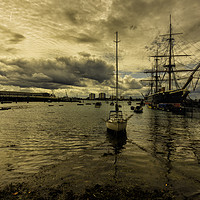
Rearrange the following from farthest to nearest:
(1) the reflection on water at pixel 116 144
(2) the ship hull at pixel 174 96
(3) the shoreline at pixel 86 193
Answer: (2) the ship hull at pixel 174 96, (1) the reflection on water at pixel 116 144, (3) the shoreline at pixel 86 193

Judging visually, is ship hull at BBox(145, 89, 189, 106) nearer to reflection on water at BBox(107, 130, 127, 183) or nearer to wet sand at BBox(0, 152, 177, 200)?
reflection on water at BBox(107, 130, 127, 183)

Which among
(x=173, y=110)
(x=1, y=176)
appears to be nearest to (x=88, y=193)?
(x=1, y=176)

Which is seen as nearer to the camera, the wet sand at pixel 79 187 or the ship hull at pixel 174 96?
the wet sand at pixel 79 187

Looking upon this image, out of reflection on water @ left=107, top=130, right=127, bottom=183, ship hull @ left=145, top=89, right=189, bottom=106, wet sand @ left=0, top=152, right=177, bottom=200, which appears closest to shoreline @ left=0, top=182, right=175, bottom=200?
wet sand @ left=0, top=152, right=177, bottom=200

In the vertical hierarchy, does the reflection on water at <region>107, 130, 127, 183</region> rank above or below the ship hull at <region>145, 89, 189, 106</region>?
below

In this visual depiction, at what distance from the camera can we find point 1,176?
8578 millimetres

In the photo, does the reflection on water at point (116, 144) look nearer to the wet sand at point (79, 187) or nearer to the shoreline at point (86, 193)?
the wet sand at point (79, 187)

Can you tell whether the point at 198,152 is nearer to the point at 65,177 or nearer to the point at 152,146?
the point at 152,146

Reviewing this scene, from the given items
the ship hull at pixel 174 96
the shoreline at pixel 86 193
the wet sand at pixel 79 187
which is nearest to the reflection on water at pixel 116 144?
the wet sand at pixel 79 187

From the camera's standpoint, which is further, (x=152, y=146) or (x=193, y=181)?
(x=152, y=146)

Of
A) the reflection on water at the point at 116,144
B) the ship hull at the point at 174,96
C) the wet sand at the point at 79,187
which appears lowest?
the reflection on water at the point at 116,144

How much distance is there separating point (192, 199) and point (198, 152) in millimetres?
8559

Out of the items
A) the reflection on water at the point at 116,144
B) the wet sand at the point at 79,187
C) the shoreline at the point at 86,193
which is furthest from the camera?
the reflection on water at the point at 116,144

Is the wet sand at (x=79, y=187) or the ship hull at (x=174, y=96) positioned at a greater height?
the ship hull at (x=174, y=96)
